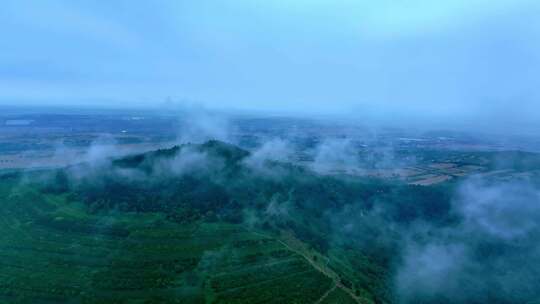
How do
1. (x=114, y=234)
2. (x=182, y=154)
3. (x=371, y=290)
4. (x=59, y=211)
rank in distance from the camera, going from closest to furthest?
(x=371, y=290), (x=114, y=234), (x=59, y=211), (x=182, y=154)

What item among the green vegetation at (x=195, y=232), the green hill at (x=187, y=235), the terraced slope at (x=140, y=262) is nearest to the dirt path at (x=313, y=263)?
the green hill at (x=187, y=235)

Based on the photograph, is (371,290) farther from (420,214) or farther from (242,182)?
(420,214)

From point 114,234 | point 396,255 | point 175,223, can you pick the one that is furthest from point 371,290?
Result: point 114,234

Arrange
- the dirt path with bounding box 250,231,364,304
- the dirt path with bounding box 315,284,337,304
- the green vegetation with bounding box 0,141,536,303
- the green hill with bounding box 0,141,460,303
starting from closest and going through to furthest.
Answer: the dirt path with bounding box 315,284,337,304 < the green hill with bounding box 0,141,460,303 < the green vegetation with bounding box 0,141,536,303 < the dirt path with bounding box 250,231,364,304

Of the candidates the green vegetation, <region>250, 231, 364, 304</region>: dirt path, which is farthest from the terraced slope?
<region>250, 231, 364, 304</region>: dirt path

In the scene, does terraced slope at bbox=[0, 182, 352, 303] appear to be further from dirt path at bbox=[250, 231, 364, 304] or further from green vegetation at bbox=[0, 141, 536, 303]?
dirt path at bbox=[250, 231, 364, 304]

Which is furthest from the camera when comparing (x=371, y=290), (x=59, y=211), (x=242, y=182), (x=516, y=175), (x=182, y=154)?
(x=516, y=175)

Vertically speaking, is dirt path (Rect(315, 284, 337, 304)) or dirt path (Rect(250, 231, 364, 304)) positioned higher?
dirt path (Rect(250, 231, 364, 304))

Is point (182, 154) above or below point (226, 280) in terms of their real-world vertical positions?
above
